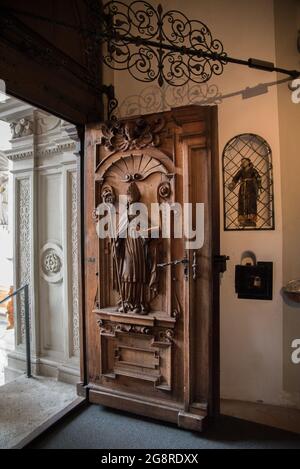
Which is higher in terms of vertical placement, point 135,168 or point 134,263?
point 135,168

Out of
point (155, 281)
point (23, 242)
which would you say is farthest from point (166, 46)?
point (23, 242)

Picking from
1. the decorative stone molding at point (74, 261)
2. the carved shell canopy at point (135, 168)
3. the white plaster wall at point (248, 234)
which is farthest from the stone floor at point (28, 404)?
the carved shell canopy at point (135, 168)

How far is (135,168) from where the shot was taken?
2.08 m

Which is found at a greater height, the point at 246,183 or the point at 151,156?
the point at 151,156

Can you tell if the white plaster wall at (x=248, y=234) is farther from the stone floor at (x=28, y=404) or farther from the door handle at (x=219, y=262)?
the stone floor at (x=28, y=404)

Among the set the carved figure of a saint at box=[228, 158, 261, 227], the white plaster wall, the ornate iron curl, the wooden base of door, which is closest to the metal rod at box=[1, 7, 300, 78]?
the ornate iron curl

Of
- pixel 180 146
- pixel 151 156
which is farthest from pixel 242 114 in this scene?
pixel 151 156

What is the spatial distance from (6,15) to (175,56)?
1.23m

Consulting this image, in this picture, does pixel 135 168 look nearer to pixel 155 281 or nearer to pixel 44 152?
pixel 155 281

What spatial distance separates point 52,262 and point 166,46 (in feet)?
6.50

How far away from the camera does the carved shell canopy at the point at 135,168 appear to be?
2006 mm

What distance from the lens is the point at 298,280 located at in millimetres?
2111
